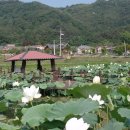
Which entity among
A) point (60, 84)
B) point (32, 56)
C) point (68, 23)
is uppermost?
point (68, 23)

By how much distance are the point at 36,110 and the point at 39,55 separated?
1593 centimetres

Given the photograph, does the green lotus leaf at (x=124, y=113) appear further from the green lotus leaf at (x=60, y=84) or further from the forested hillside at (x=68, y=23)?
the forested hillside at (x=68, y=23)

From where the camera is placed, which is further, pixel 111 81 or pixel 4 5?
pixel 4 5

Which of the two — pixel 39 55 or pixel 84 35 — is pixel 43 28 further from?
pixel 39 55

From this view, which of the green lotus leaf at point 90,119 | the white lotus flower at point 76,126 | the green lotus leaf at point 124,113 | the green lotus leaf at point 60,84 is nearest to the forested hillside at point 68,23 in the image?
the green lotus leaf at point 60,84

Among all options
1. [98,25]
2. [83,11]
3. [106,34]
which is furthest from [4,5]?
[106,34]

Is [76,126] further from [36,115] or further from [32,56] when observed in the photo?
[32,56]

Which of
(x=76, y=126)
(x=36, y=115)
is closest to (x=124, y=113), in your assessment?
(x=36, y=115)

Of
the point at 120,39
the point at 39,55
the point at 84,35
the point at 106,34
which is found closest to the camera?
the point at 39,55

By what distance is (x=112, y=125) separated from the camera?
1.98m

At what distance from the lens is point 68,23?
119m

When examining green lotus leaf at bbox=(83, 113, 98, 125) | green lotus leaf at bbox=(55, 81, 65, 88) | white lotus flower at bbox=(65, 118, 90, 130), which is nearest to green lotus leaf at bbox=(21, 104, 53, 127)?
green lotus leaf at bbox=(83, 113, 98, 125)

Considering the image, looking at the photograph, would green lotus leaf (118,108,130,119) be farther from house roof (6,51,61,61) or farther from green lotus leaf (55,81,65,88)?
house roof (6,51,61,61)

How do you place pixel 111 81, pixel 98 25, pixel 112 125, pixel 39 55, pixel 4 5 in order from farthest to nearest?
pixel 4 5 → pixel 98 25 → pixel 39 55 → pixel 111 81 → pixel 112 125
